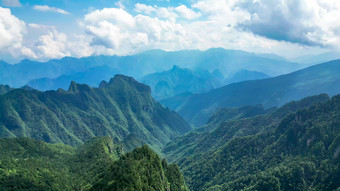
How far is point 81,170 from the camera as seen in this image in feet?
508

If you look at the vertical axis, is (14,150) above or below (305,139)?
above

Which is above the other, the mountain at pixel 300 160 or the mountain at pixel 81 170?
the mountain at pixel 81 170

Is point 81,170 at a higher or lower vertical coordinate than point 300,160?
higher

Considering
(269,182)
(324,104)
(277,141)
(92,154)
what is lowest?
(269,182)

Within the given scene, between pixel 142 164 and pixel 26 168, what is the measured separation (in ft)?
199

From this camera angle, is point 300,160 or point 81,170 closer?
point 81,170

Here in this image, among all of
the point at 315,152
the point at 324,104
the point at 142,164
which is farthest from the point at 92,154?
the point at 324,104

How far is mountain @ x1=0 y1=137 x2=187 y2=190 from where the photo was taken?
10078cm

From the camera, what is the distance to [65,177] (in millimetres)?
137375

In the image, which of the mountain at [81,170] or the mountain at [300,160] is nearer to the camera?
the mountain at [81,170]

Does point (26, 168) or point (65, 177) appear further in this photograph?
point (65, 177)

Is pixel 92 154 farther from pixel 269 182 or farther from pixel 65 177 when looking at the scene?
pixel 269 182

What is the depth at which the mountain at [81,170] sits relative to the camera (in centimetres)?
10078

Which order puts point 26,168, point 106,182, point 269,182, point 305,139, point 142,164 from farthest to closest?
point 305,139 < point 269,182 < point 26,168 < point 142,164 < point 106,182
